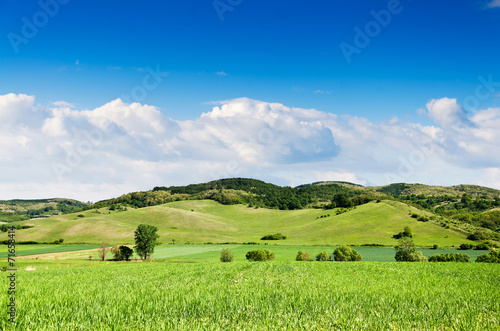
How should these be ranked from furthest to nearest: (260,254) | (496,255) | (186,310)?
(260,254), (496,255), (186,310)

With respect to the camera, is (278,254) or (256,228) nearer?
(278,254)

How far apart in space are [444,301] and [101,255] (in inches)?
3029

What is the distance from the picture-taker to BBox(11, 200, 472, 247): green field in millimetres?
121375

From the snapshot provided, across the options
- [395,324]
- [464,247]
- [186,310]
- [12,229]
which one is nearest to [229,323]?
[186,310]

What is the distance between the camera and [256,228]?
17225cm

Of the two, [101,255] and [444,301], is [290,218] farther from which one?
[444,301]

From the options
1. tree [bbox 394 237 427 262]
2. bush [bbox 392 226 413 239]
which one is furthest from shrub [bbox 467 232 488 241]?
tree [bbox 394 237 427 262]

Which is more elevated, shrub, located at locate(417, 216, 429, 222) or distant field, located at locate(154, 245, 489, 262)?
shrub, located at locate(417, 216, 429, 222)

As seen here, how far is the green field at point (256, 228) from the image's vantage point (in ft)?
398

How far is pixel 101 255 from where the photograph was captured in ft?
238

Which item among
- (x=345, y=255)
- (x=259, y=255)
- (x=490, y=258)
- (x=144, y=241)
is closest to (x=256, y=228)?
(x=144, y=241)

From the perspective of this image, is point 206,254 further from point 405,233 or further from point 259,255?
point 405,233

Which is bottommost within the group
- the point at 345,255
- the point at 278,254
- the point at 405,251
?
the point at 278,254

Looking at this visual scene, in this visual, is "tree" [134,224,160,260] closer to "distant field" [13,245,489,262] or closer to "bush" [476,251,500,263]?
"distant field" [13,245,489,262]
